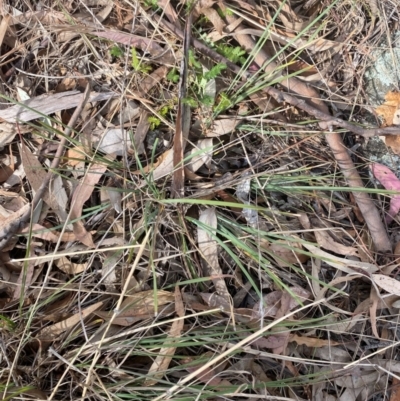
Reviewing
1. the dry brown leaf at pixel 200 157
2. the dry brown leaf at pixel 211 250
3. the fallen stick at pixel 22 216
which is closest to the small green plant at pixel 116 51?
the fallen stick at pixel 22 216

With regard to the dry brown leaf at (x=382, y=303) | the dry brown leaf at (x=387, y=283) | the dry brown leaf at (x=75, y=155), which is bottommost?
the dry brown leaf at (x=382, y=303)

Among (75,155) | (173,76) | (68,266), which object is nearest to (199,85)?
(173,76)

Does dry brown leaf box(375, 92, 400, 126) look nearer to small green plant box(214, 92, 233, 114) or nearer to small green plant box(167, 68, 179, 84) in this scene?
small green plant box(214, 92, 233, 114)

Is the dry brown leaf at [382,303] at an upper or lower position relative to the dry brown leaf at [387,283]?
lower

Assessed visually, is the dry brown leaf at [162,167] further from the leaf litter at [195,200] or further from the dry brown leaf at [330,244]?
the dry brown leaf at [330,244]

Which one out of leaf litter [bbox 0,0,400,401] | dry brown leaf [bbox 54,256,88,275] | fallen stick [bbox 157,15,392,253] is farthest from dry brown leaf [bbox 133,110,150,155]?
dry brown leaf [bbox 54,256,88,275]

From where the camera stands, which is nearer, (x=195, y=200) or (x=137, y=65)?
(x=195, y=200)

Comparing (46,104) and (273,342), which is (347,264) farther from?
(46,104)
